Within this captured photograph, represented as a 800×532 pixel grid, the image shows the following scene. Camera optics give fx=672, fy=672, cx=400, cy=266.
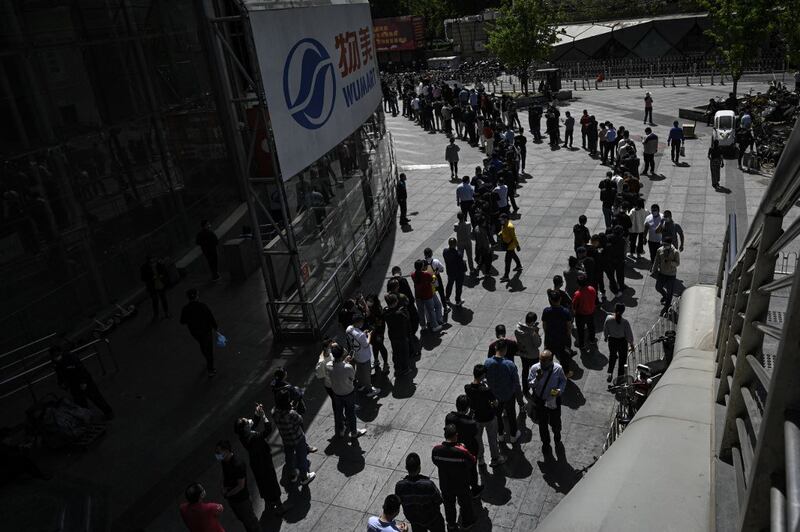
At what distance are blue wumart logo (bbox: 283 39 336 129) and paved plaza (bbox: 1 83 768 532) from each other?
4.17m

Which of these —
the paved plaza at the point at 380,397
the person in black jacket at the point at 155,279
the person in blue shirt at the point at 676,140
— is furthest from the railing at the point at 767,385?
the person in blue shirt at the point at 676,140

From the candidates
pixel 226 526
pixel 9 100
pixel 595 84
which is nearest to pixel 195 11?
pixel 9 100

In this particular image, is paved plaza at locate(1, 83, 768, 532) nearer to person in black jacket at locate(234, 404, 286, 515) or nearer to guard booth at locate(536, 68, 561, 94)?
person in black jacket at locate(234, 404, 286, 515)

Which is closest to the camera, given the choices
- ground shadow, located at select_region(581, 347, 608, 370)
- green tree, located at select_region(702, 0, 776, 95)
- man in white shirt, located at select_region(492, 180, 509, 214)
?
ground shadow, located at select_region(581, 347, 608, 370)

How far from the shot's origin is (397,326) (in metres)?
10.7

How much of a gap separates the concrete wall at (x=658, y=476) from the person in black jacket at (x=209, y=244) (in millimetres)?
12723

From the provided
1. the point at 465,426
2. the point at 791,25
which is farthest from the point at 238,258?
the point at 791,25

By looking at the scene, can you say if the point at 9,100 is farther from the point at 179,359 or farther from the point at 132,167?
the point at 179,359

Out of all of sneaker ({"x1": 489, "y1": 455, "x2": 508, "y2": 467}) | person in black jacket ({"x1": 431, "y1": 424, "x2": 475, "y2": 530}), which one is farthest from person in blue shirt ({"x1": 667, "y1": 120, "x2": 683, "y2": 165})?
person in black jacket ({"x1": 431, "y1": 424, "x2": 475, "y2": 530})

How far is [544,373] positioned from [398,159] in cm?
2092

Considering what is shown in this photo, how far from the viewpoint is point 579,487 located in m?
4.64

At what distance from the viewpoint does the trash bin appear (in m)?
16.6

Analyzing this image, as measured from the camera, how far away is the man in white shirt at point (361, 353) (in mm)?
10211

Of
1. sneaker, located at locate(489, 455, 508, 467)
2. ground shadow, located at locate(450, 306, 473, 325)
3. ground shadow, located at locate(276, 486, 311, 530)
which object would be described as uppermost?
sneaker, located at locate(489, 455, 508, 467)
